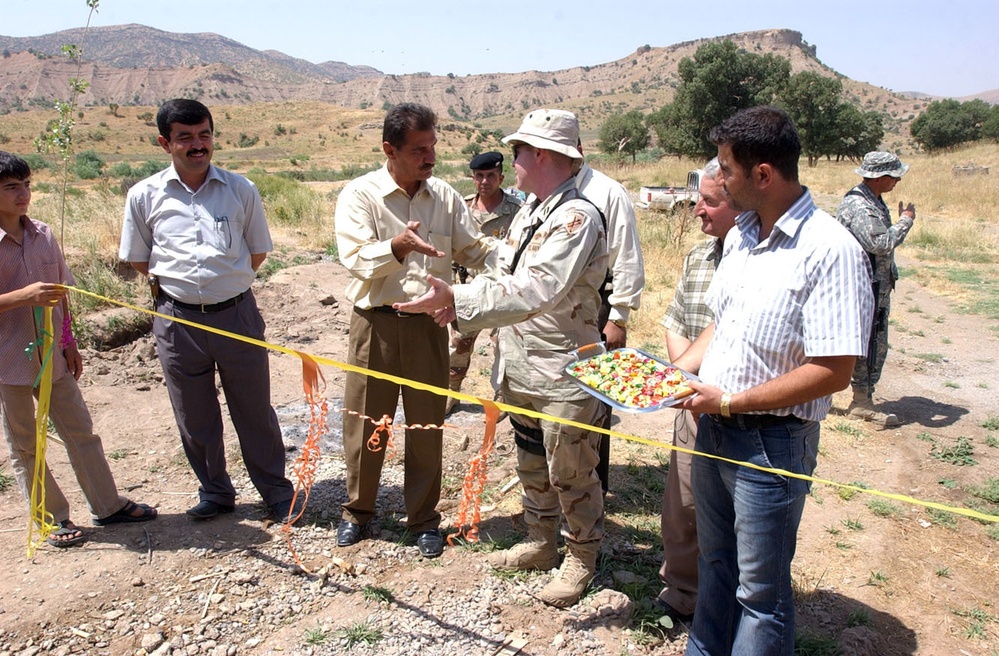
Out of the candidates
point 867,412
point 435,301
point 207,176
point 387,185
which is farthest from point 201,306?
point 867,412

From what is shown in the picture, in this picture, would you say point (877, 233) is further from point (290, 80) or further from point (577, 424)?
point (290, 80)

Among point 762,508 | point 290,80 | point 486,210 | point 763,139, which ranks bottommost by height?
point 762,508

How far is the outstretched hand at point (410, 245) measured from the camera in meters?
2.99

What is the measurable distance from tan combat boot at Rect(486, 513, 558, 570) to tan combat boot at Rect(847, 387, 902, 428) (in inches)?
147

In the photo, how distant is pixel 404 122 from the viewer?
3.18 m

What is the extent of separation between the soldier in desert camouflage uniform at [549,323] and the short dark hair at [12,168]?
2170 millimetres

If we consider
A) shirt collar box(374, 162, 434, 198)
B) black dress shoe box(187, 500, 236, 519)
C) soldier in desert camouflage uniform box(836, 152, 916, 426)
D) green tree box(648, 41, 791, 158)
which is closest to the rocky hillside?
green tree box(648, 41, 791, 158)

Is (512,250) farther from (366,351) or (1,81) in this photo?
(1,81)

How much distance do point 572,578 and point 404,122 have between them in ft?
7.54

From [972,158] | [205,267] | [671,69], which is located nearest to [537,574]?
[205,267]

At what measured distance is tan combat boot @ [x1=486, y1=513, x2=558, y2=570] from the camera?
3.31 metres

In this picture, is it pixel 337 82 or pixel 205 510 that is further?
pixel 337 82

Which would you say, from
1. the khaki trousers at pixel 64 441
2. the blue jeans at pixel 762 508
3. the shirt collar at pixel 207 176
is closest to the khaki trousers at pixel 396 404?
the shirt collar at pixel 207 176

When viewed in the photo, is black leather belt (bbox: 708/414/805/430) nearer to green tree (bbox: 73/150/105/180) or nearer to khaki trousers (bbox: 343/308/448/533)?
khaki trousers (bbox: 343/308/448/533)
